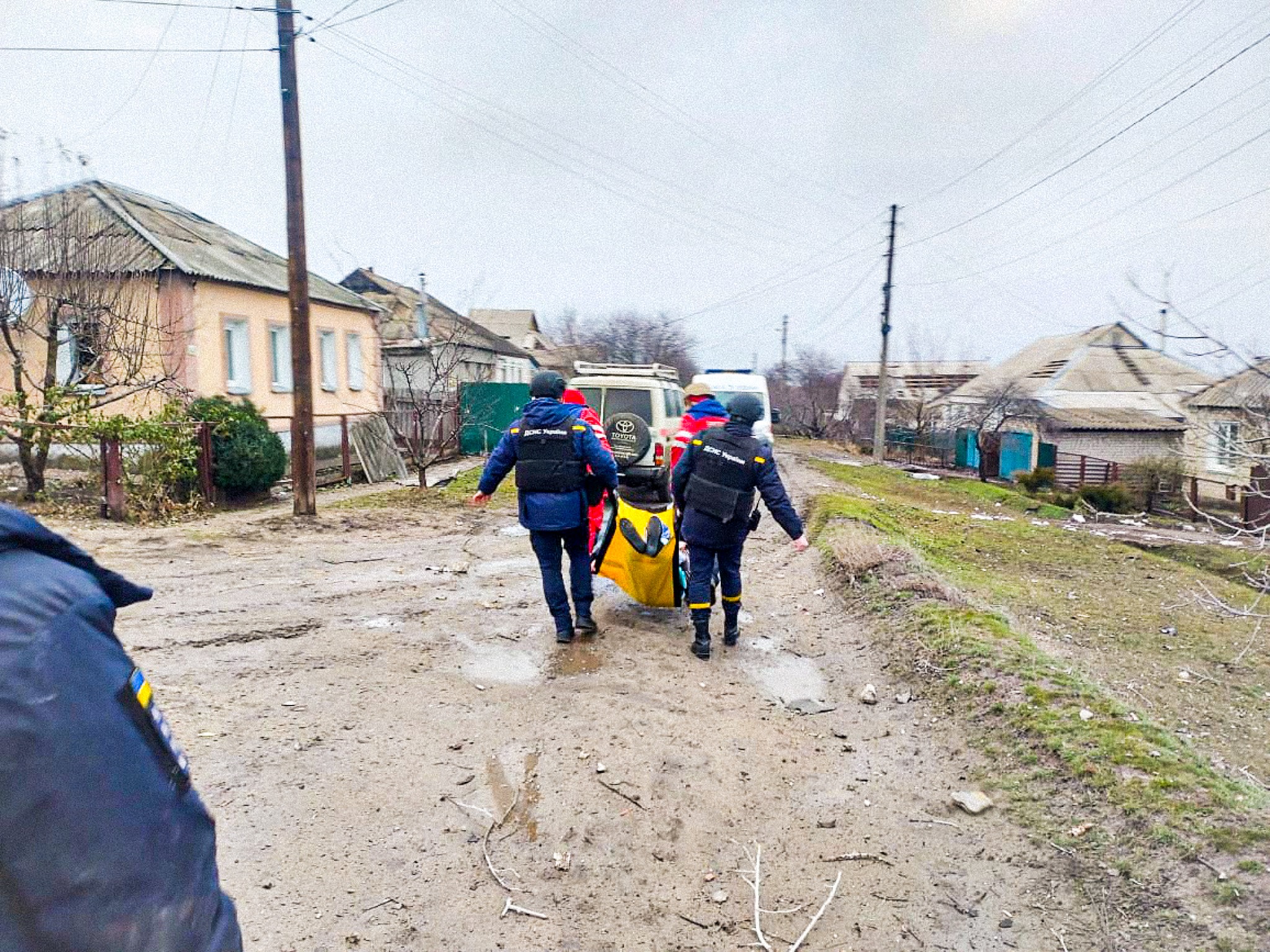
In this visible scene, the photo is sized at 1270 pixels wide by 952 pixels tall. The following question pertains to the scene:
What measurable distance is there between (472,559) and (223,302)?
11111 mm

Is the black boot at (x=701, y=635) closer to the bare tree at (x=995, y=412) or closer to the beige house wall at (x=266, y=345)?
the beige house wall at (x=266, y=345)

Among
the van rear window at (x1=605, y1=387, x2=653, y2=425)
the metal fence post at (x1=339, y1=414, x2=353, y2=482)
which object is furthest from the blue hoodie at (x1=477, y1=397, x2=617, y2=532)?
the metal fence post at (x1=339, y1=414, x2=353, y2=482)

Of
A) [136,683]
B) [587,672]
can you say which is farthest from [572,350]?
[136,683]

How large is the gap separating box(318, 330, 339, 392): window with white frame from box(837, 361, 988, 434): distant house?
73.4 feet

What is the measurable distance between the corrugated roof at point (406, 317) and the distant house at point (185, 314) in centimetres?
345

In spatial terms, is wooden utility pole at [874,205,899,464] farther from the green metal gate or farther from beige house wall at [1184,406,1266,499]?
beige house wall at [1184,406,1266,499]

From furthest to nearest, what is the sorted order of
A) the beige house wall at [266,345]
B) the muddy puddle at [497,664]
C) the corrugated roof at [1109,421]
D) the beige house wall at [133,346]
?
the corrugated roof at [1109,421] < the beige house wall at [266,345] < the beige house wall at [133,346] < the muddy puddle at [497,664]

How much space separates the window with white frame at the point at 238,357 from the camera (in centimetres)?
1752

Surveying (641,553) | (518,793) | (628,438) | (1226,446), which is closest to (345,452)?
(628,438)

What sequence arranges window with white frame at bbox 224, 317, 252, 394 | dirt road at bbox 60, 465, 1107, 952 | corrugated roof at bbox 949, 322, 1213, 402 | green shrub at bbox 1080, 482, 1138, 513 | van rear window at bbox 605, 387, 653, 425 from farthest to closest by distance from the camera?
corrugated roof at bbox 949, 322, 1213, 402 < green shrub at bbox 1080, 482, 1138, 513 < window with white frame at bbox 224, 317, 252, 394 < van rear window at bbox 605, 387, 653, 425 < dirt road at bbox 60, 465, 1107, 952

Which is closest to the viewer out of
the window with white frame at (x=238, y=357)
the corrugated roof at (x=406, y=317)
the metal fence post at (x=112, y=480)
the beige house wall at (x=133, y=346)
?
the metal fence post at (x=112, y=480)

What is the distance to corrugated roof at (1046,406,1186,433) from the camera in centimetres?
2942

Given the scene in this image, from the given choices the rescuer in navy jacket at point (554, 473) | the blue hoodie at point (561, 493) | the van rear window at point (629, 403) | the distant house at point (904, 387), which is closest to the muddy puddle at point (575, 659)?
the rescuer in navy jacket at point (554, 473)

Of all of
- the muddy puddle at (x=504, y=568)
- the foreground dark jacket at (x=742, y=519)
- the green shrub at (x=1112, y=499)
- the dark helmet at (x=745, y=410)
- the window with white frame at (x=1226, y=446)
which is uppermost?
the dark helmet at (x=745, y=410)
